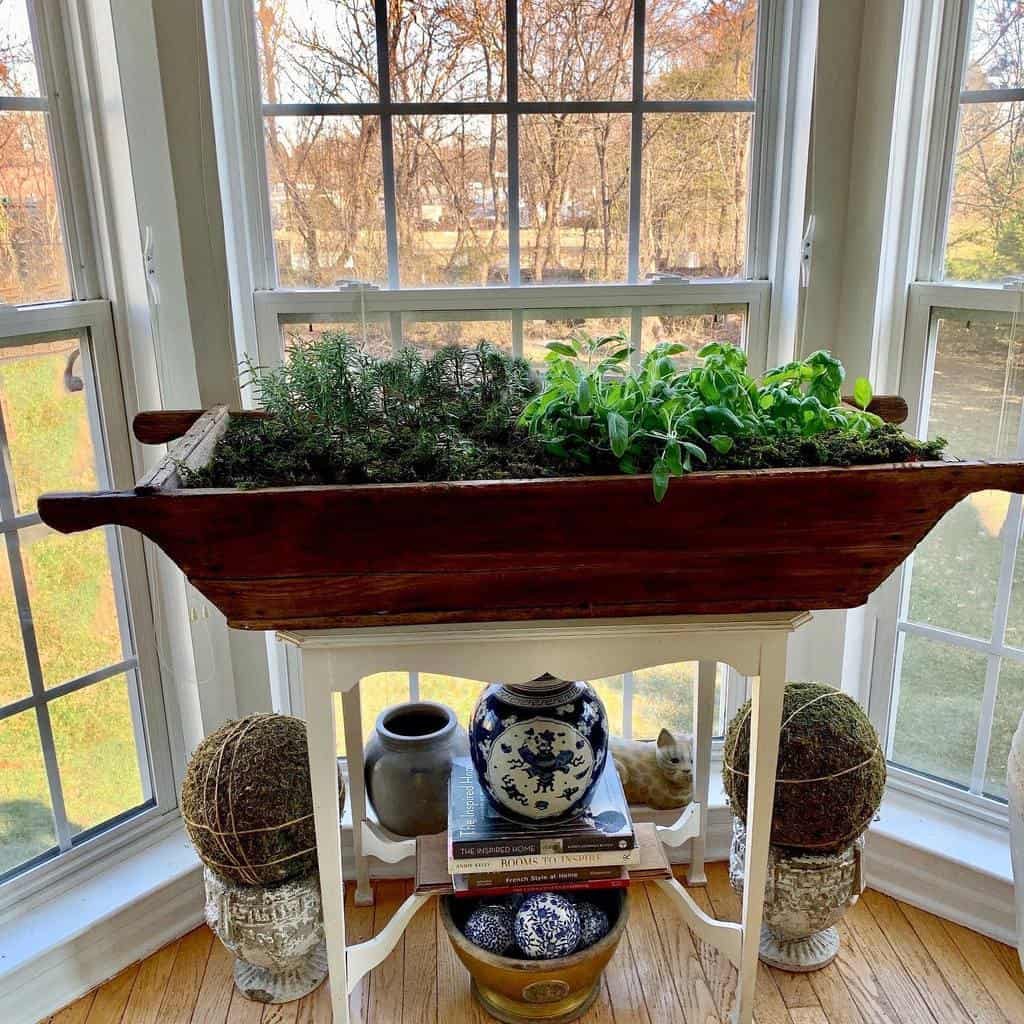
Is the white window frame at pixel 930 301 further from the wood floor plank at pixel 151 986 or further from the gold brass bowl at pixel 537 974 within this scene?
the wood floor plank at pixel 151 986

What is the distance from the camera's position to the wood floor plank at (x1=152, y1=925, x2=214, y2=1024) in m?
1.57

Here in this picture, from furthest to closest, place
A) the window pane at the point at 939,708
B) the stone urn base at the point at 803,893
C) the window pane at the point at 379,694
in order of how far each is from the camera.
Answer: the window pane at the point at 379,694 → the window pane at the point at 939,708 → the stone urn base at the point at 803,893

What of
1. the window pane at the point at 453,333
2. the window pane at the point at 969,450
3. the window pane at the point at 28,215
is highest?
the window pane at the point at 28,215

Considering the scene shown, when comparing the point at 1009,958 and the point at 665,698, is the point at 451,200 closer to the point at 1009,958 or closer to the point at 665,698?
the point at 665,698

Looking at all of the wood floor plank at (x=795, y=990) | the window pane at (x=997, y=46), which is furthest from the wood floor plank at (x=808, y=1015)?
the window pane at (x=997, y=46)

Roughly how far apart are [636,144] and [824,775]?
111 centimetres

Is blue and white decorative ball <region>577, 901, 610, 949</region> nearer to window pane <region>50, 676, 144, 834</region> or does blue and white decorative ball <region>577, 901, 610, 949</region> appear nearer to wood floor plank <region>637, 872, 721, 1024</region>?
wood floor plank <region>637, 872, 721, 1024</region>

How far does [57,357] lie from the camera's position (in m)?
1.54

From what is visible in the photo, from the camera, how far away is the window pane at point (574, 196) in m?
1.64

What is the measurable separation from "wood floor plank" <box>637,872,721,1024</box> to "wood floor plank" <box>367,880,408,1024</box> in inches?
18.5

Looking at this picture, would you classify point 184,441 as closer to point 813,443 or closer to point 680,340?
point 813,443

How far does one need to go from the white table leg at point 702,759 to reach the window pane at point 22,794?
1155 millimetres

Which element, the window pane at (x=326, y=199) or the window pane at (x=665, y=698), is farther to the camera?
the window pane at (x=665, y=698)

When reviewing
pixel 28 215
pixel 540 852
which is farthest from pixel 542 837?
pixel 28 215
